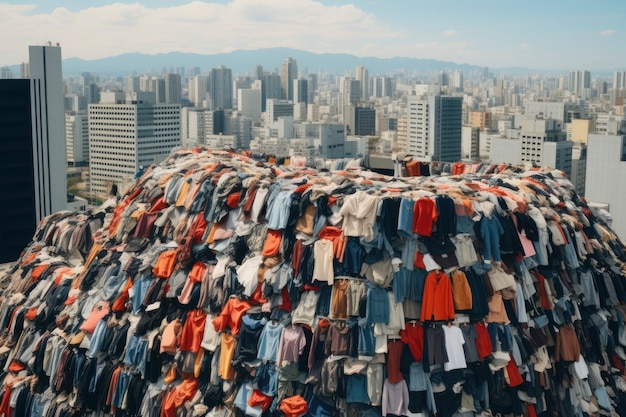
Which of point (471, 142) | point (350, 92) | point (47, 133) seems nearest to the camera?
point (47, 133)

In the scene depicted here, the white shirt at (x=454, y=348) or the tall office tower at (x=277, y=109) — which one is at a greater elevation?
the tall office tower at (x=277, y=109)

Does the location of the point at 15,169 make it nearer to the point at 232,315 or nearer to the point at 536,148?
the point at 232,315

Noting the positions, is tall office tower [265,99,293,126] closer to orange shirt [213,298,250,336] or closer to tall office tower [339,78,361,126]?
tall office tower [339,78,361,126]

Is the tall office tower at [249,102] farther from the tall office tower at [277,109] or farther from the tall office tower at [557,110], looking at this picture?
the tall office tower at [557,110]

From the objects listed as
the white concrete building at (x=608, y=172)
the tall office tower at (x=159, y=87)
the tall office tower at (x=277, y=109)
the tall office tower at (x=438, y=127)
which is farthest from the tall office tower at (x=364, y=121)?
the white concrete building at (x=608, y=172)

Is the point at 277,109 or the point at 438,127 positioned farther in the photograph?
the point at 277,109

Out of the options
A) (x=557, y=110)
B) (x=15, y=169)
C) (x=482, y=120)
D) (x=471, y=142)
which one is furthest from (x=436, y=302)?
(x=482, y=120)

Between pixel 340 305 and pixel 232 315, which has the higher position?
pixel 340 305
